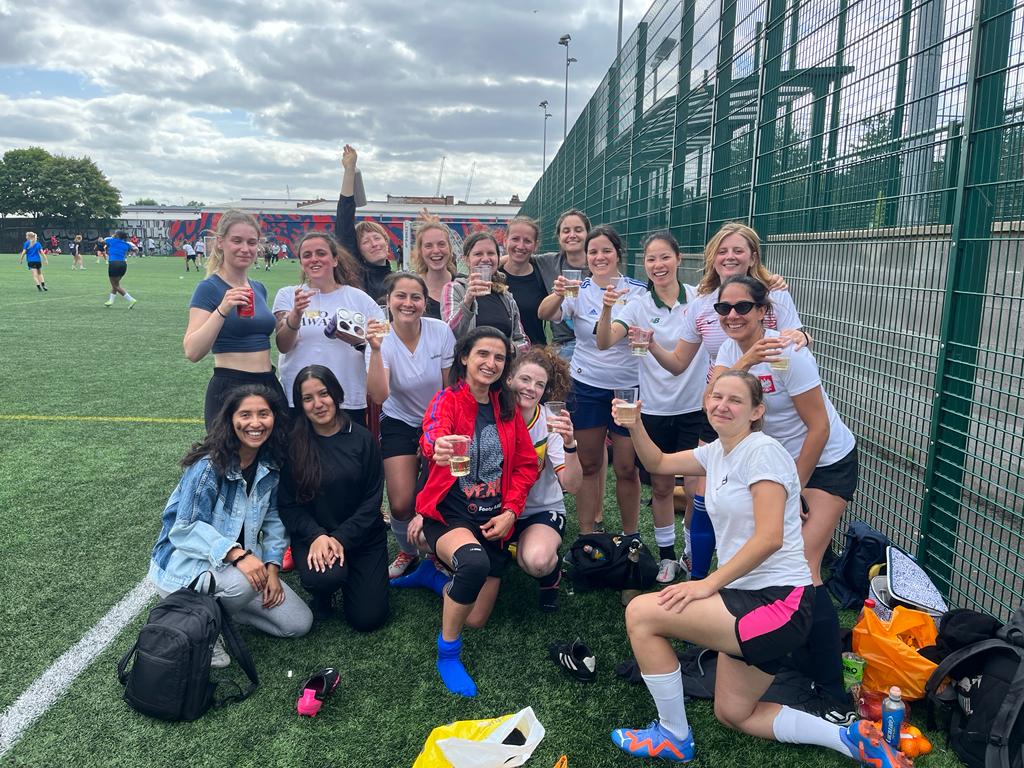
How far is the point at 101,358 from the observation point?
10039 millimetres

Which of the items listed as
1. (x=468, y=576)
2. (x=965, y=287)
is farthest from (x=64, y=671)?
(x=965, y=287)

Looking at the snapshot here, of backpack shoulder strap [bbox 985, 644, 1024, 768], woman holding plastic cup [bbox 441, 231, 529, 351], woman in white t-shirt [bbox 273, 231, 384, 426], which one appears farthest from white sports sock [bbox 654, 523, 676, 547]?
woman in white t-shirt [bbox 273, 231, 384, 426]

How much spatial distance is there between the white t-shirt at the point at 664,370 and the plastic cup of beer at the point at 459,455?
3.98ft

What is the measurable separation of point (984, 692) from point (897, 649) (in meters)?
0.34

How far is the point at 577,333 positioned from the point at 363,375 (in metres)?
1.36

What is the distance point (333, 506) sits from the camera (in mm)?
3473

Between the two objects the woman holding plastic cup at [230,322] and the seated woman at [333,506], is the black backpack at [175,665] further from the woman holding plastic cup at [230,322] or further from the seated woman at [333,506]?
the woman holding plastic cup at [230,322]

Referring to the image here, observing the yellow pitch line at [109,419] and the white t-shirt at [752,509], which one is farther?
the yellow pitch line at [109,419]

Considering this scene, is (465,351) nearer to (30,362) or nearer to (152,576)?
(152,576)

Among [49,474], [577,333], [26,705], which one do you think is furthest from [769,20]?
[49,474]

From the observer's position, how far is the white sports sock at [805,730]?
2422 millimetres

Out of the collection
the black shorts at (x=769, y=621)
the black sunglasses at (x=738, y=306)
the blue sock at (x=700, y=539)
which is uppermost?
the black sunglasses at (x=738, y=306)

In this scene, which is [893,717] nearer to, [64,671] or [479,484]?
[479,484]

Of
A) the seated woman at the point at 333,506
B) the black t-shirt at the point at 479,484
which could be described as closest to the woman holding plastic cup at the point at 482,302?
the black t-shirt at the point at 479,484
